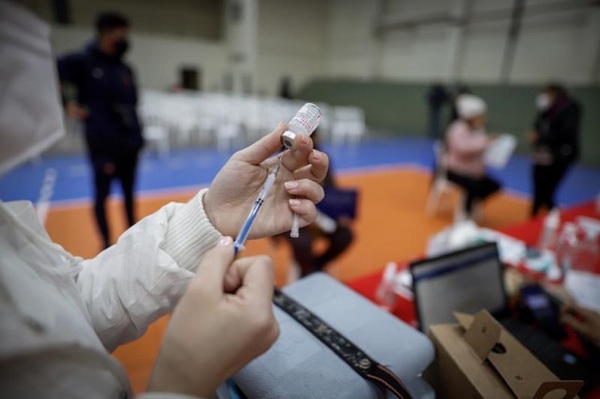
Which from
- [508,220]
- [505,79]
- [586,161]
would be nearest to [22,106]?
[508,220]

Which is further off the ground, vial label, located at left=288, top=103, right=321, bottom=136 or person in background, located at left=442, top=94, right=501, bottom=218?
vial label, located at left=288, top=103, right=321, bottom=136

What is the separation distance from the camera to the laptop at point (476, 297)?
0.90 metres

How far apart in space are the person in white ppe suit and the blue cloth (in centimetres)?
184

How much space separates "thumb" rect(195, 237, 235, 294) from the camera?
46cm

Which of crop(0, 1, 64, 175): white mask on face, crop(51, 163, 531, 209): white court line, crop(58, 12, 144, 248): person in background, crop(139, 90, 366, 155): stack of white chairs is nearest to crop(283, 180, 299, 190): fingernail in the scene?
crop(0, 1, 64, 175): white mask on face

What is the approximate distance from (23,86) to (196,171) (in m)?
4.67

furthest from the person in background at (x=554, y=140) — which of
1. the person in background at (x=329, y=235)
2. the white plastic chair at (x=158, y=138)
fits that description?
the white plastic chair at (x=158, y=138)

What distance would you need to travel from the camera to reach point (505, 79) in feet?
27.0

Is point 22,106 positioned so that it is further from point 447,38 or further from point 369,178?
point 447,38

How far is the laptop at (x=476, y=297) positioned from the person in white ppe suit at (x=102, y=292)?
0.59 m

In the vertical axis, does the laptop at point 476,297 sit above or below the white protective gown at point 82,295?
below

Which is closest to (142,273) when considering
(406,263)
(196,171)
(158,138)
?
(406,263)

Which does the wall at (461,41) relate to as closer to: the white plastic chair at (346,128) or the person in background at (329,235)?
the white plastic chair at (346,128)

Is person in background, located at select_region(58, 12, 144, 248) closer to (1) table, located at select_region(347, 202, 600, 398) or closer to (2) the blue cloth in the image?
(2) the blue cloth
